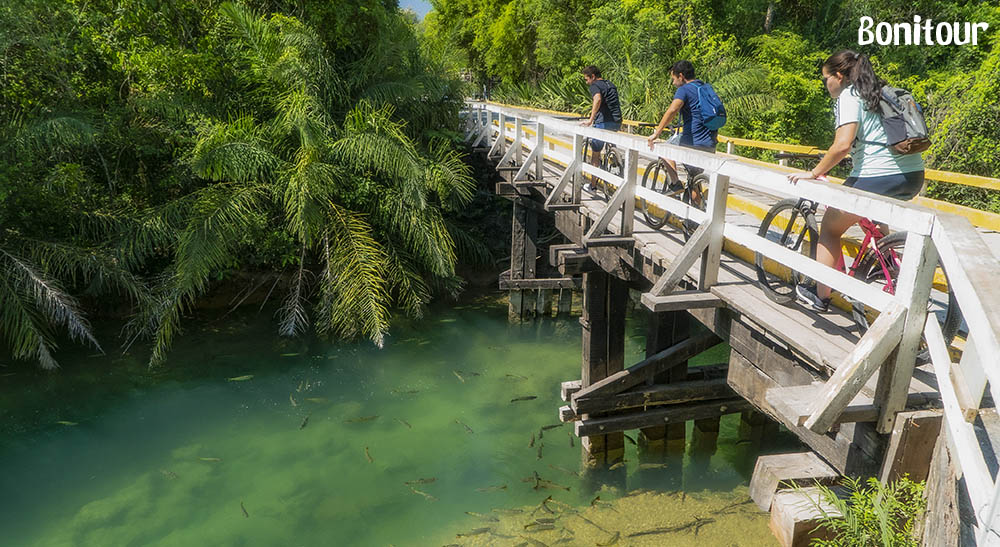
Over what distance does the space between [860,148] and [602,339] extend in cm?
369

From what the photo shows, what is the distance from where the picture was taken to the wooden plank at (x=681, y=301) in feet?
11.7

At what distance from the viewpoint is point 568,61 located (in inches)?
947

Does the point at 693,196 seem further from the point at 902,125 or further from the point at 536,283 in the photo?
the point at 536,283

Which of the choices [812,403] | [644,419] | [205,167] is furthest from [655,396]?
[205,167]

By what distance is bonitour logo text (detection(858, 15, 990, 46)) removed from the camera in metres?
18.2

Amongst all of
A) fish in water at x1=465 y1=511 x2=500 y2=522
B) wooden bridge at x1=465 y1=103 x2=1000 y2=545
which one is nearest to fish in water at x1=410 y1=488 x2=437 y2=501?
fish in water at x1=465 y1=511 x2=500 y2=522

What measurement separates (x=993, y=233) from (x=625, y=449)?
3.84m

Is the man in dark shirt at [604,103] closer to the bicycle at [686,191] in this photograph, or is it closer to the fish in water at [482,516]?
the bicycle at [686,191]

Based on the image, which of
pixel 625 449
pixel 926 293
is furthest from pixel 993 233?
pixel 625 449

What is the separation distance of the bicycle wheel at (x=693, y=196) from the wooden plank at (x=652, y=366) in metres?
1.01

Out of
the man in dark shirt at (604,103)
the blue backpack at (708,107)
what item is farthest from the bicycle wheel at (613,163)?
the blue backpack at (708,107)

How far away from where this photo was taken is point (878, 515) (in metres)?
2.19

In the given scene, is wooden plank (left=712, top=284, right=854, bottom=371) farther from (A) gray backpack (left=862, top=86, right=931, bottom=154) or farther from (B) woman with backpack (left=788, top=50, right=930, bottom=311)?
(A) gray backpack (left=862, top=86, right=931, bottom=154)

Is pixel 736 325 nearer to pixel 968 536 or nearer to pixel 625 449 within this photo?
pixel 968 536
